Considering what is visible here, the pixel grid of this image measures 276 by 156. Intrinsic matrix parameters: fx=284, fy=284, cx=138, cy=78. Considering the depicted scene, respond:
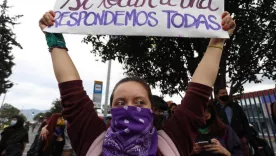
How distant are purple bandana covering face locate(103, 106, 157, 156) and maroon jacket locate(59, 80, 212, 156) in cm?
11

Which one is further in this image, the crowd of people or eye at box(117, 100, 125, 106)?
eye at box(117, 100, 125, 106)

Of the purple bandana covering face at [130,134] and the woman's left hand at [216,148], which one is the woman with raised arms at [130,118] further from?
the woman's left hand at [216,148]

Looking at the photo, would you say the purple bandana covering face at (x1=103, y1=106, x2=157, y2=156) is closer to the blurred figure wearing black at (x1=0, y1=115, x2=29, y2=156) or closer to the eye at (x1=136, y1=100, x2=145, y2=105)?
the eye at (x1=136, y1=100, x2=145, y2=105)

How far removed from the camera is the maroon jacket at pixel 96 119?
1.45 m

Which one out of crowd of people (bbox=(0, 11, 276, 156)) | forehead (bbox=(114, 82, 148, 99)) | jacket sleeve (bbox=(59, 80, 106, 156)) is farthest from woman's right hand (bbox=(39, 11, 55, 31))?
forehead (bbox=(114, 82, 148, 99))

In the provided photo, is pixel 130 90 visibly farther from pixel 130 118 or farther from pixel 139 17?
pixel 139 17

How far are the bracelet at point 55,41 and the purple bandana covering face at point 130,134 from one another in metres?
0.56

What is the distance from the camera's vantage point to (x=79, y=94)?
151 cm

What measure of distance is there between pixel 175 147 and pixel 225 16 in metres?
0.98

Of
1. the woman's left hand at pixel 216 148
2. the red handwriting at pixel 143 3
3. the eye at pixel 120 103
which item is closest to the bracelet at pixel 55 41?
the red handwriting at pixel 143 3

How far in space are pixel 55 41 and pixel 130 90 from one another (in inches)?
23.6

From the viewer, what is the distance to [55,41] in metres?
1.75

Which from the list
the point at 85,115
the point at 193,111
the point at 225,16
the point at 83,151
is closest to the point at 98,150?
the point at 83,151

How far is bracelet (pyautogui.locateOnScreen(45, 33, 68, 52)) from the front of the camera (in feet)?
5.63
